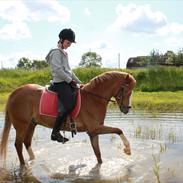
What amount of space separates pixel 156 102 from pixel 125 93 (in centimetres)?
1537

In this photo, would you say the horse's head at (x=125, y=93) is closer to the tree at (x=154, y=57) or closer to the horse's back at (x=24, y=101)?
the horse's back at (x=24, y=101)

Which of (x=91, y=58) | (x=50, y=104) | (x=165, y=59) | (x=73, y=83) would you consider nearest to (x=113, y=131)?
(x=73, y=83)

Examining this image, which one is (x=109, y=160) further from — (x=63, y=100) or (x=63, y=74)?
(x=63, y=74)

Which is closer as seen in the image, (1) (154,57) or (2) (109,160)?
(2) (109,160)

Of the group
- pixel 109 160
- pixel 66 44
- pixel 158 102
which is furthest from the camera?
pixel 158 102

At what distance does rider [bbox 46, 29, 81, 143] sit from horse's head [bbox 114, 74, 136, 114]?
1003mm

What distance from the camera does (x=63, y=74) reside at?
28.7 ft

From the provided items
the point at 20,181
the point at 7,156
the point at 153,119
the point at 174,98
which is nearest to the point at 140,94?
the point at 174,98

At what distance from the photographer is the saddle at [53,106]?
353 inches

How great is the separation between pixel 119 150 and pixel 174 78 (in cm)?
2239

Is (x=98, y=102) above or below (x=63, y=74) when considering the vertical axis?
below

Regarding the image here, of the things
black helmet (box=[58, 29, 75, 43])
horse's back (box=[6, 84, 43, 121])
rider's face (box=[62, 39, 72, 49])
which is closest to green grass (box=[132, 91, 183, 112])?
horse's back (box=[6, 84, 43, 121])

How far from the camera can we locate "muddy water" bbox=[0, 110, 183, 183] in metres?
8.27

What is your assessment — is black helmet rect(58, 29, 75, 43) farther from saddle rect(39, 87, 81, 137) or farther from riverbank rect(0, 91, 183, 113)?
riverbank rect(0, 91, 183, 113)
